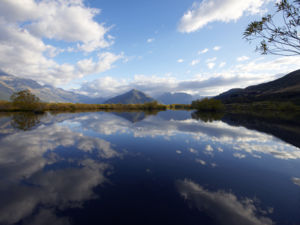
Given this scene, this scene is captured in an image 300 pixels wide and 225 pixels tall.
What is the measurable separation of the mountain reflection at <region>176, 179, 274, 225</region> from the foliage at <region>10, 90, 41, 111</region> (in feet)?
292

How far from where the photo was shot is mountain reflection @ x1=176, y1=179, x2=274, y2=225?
18.0ft

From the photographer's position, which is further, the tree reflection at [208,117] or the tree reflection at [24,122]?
the tree reflection at [208,117]

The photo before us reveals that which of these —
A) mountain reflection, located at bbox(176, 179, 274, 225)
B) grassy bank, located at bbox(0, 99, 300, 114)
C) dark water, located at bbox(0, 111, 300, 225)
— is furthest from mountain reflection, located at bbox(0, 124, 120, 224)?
grassy bank, located at bbox(0, 99, 300, 114)

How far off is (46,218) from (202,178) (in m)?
8.77

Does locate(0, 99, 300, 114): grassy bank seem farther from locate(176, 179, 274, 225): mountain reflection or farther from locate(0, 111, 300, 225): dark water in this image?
locate(176, 179, 274, 225): mountain reflection

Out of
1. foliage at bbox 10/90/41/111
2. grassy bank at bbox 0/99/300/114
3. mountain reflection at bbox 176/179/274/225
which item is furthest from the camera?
grassy bank at bbox 0/99/300/114

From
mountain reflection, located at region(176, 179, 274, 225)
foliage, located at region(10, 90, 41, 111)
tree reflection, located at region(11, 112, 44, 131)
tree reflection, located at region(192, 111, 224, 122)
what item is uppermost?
foliage, located at region(10, 90, 41, 111)

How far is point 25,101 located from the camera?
6731 cm

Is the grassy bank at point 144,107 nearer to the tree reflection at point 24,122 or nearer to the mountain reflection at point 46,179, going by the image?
the tree reflection at point 24,122

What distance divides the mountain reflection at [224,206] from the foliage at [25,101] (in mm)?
88974

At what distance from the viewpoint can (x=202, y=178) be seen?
876 centimetres

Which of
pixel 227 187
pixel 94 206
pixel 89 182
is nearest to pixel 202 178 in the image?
pixel 227 187

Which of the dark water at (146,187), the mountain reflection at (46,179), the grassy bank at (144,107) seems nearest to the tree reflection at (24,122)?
the mountain reflection at (46,179)

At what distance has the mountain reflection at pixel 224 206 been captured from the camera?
18.0ft
